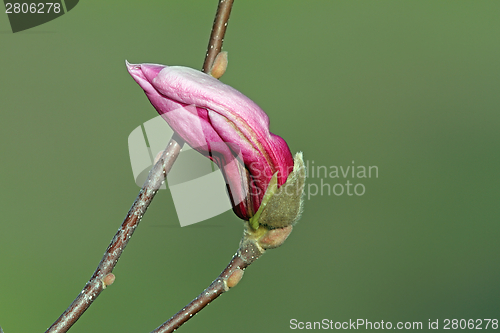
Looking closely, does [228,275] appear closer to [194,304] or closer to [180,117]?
[194,304]

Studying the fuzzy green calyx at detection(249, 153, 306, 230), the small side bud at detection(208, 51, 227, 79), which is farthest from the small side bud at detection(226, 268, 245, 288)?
the small side bud at detection(208, 51, 227, 79)

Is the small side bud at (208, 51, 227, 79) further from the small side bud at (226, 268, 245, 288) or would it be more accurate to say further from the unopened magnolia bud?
the small side bud at (226, 268, 245, 288)

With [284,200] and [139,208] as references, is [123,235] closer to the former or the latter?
[139,208]

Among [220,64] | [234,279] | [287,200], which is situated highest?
[220,64]

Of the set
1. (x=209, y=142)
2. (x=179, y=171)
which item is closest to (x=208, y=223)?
(x=179, y=171)

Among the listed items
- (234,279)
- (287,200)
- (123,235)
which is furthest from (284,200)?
(123,235)

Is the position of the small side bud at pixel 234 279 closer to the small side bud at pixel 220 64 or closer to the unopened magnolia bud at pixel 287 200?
the unopened magnolia bud at pixel 287 200
